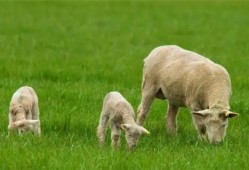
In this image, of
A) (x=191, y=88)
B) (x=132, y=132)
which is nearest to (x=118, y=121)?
(x=132, y=132)

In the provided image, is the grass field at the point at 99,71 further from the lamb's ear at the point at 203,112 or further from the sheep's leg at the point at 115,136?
the lamb's ear at the point at 203,112

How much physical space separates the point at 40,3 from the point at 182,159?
1128 inches

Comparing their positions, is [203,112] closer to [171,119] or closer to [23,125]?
[171,119]

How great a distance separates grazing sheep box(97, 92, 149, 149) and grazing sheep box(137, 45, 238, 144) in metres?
0.98

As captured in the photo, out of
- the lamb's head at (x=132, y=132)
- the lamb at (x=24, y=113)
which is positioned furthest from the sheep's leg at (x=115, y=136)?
the lamb at (x=24, y=113)

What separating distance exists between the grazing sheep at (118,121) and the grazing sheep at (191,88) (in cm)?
98

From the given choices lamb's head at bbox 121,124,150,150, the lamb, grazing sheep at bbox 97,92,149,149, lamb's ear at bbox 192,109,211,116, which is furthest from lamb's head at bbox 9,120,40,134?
lamb's ear at bbox 192,109,211,116

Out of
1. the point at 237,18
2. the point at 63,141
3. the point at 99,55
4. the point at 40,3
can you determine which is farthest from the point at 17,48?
the point at 40,3

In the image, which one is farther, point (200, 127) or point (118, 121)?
point (200, 127)

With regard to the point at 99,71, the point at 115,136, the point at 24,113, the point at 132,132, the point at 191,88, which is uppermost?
the point at 99,71

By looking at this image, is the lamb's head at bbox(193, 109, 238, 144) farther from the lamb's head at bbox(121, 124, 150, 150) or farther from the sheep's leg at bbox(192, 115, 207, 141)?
the lamb's head at bbox(121, 124, 150, 150)

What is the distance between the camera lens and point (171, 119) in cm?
1097

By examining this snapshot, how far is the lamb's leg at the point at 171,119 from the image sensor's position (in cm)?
1083

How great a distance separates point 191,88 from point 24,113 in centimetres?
250
